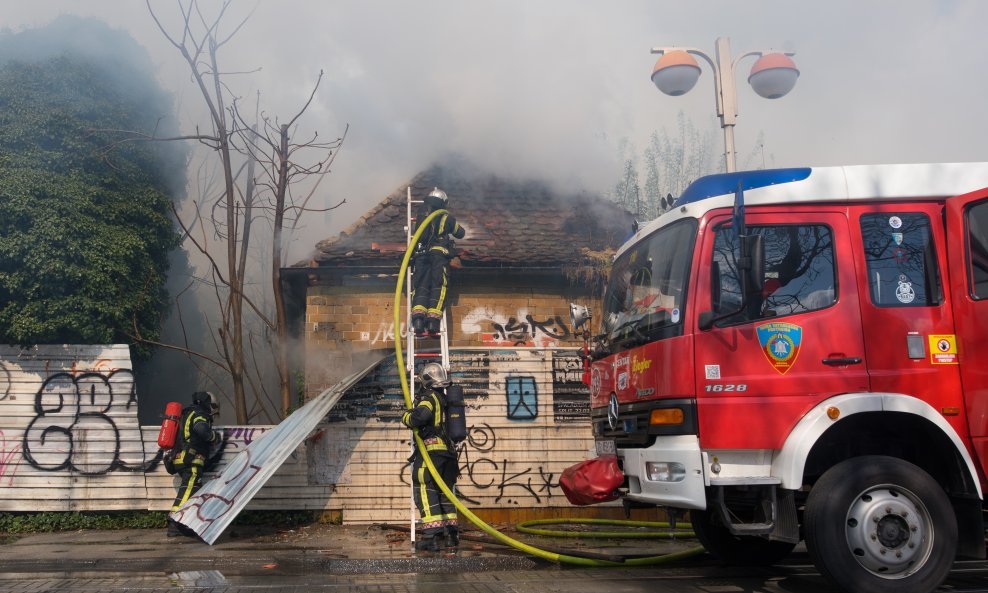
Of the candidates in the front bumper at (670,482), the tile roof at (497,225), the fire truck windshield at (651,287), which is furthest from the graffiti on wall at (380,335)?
the front bumper at (670,482)

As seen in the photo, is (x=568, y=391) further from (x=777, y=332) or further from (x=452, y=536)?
(x=777, y=332)

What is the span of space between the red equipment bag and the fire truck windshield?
0.98 metres

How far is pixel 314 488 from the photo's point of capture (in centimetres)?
875

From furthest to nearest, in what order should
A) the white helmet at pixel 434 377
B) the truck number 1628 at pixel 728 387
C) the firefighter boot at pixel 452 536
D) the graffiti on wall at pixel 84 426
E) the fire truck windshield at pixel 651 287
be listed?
the graffiti on wall at pixel 84 426, the white helmet at pixel 434 377, the firefighter boot at pixel 452 536, the fire truck windshield at pixel 651 287, the truck number 1628 at pixel 728 387

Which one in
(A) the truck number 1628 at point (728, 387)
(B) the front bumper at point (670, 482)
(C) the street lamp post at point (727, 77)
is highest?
(C) the street lamp post at point (727, 77)

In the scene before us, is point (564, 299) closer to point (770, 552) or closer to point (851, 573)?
point (770, 552)

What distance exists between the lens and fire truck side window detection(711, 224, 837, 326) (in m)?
5.03

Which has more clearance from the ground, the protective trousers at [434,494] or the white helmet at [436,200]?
the white helmet at [436,200]

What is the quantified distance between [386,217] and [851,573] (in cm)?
837

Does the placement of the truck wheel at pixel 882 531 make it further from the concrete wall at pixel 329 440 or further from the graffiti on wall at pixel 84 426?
the graffiti on wall at pixel 84 426

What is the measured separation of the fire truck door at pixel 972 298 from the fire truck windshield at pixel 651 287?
1.85m

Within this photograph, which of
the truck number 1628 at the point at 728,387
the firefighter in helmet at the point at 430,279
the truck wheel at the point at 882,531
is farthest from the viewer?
the firefighter in helmet at the point at 430,279

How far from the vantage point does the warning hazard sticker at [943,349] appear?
4984mm

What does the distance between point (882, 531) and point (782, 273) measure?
1816 millimetres
